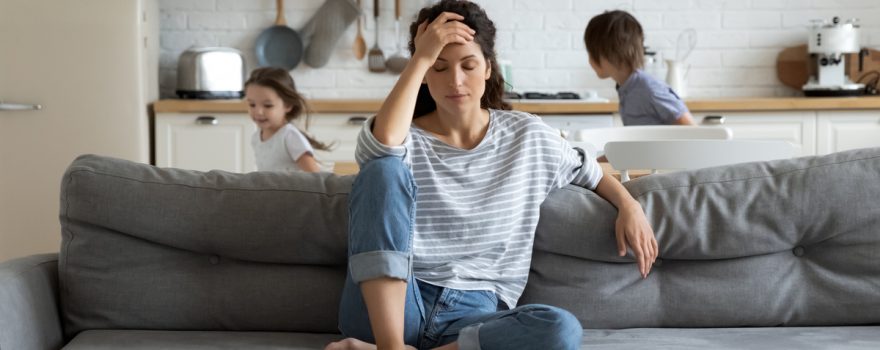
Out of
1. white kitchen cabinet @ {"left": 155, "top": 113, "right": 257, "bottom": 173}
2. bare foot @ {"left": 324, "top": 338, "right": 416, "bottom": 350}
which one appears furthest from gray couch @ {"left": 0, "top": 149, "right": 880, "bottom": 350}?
white kitchen cabinet @ {"left": 155, "top": 113, "right": 257, "bottom": 173}

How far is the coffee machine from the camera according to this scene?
16.1 ft

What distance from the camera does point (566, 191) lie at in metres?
2.24

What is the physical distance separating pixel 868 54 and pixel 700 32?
0.76 metres

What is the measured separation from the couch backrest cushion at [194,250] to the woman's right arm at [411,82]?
24 centimetres

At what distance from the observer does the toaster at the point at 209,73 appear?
493 cm

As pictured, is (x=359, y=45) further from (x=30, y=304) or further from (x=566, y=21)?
(x=30, y=304)

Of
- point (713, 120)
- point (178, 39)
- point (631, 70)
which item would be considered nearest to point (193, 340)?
point (631, 70)

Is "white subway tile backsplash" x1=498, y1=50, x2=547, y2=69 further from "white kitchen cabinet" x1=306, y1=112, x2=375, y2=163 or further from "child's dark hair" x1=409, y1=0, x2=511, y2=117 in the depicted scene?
"child's dark hair" x1=409, y1=0, x2=511, y2=117

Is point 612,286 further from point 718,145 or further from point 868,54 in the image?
point 868,54

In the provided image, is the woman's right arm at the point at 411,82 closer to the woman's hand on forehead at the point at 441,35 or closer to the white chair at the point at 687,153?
the woman's hand on forehead at the point at 441,35

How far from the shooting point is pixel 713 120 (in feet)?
15.6

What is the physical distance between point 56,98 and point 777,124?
2.98 m

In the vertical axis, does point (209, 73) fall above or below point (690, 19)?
below

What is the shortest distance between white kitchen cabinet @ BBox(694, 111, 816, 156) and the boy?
1150 mm
